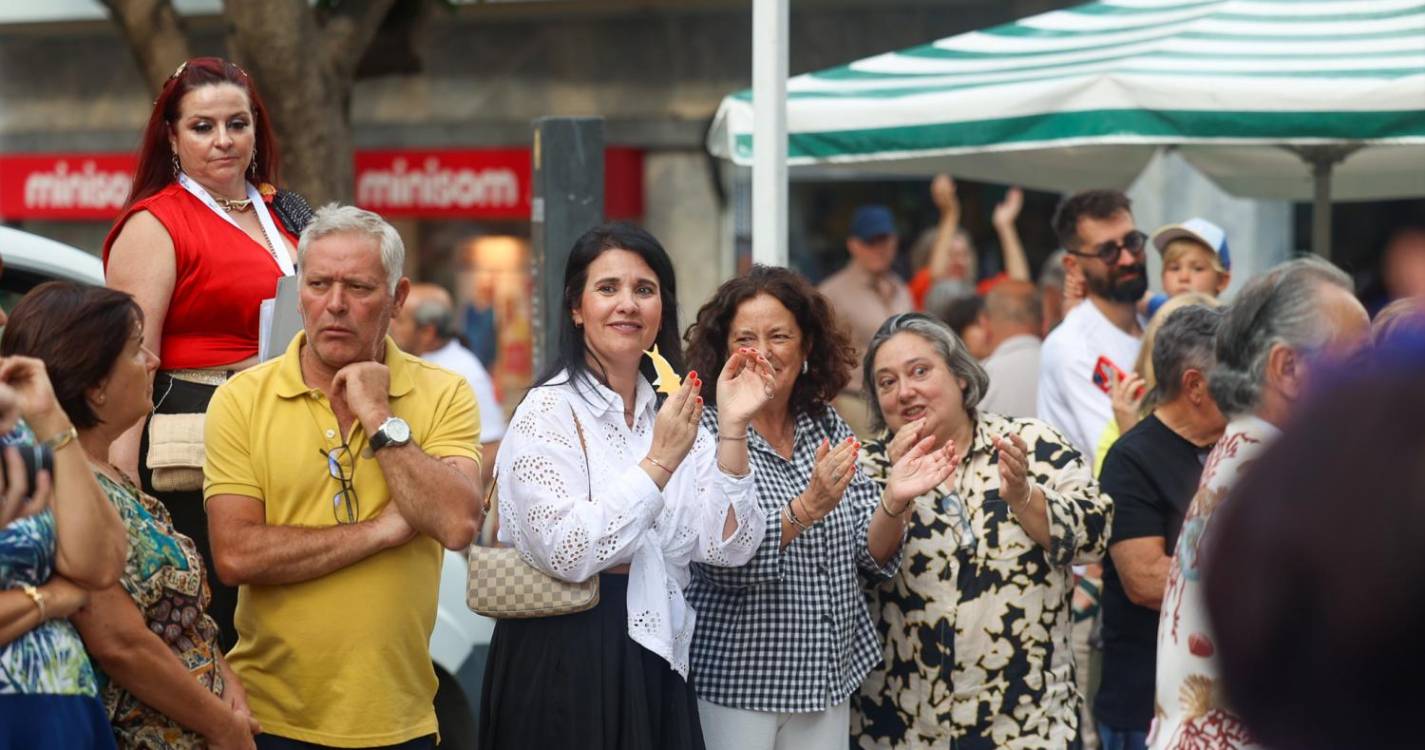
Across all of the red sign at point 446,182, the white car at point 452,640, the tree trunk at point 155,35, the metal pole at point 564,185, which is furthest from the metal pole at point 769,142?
the red sign at point 446,182

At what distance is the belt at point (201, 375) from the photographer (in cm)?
423

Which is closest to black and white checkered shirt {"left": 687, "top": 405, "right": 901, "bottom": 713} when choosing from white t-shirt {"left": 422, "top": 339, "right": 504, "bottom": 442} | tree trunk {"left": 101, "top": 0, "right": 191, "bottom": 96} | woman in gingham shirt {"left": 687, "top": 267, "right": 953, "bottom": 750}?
woman in gingham shirt {"left": 687, "top": 267, "right": 953, "bottom": 750}

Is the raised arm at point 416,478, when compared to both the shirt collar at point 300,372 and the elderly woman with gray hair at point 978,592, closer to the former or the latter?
the shirt collar at point 300,372

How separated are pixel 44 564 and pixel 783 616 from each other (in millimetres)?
1867

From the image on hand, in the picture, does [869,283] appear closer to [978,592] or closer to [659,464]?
[978,592]

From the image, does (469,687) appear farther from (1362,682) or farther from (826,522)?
(1362,682)

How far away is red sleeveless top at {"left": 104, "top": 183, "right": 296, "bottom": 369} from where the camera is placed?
13.7ft

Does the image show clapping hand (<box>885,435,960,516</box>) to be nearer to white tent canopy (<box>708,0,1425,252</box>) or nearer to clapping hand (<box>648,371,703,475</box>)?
clapping hand (<box>648,371,703,475</box>)

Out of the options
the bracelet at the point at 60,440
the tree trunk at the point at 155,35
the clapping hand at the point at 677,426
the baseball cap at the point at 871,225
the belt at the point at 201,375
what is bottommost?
the clapping hand at the point at 677,426

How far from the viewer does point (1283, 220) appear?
14281 millimetres

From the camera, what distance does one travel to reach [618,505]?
3.90 metres

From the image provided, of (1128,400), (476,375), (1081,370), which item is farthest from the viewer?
(476,375)

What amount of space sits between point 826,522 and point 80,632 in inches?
74.2

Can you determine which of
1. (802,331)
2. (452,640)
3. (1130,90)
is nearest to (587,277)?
(802,331)
